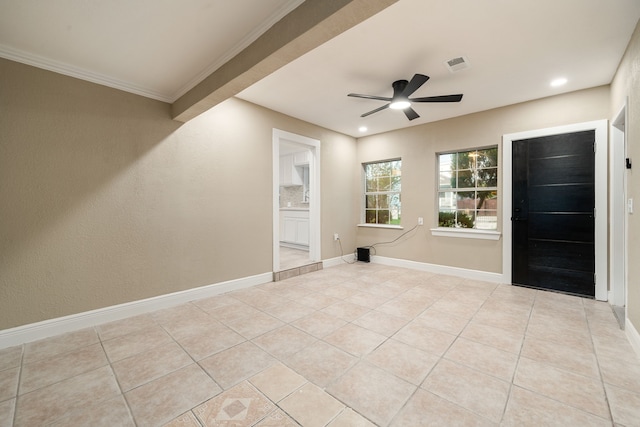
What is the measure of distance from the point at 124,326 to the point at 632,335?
15.0 ft

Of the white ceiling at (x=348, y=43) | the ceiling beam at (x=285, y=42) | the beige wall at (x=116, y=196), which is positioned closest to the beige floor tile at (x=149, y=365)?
the beige wall at (x=116, y=196)

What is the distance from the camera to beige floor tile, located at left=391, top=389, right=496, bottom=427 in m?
1.40

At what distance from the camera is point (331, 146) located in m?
5.12

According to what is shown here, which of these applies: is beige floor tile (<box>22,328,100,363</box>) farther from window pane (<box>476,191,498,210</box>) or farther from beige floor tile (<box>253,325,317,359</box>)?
window pane (<box>476,191,498,210</box>)

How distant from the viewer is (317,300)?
3.24 metres

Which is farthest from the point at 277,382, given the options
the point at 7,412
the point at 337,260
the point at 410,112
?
the point at 337,260

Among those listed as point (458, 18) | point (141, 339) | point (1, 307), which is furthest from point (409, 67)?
point (1, 307)

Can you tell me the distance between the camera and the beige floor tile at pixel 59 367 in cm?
174

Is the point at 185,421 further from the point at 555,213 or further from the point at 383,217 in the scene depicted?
the point at 383,217

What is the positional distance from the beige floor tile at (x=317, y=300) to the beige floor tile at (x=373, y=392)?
47.8 inches

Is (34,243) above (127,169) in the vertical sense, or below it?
below

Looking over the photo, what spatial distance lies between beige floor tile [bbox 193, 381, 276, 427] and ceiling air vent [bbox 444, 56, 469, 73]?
A: 3354 millimetres

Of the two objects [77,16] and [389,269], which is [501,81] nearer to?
[389,269]

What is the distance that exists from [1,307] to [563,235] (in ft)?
19.9
